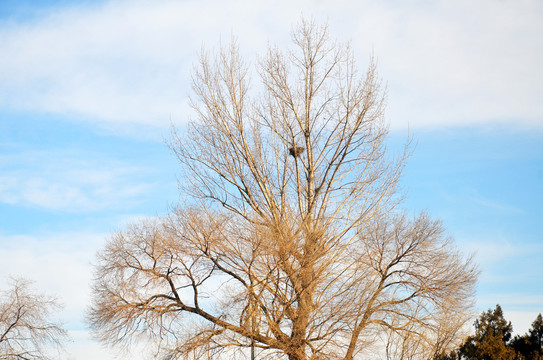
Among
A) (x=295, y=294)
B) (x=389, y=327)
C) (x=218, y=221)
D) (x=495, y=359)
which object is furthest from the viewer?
(x=495, y=359)

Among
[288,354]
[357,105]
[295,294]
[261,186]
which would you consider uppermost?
[357,105]

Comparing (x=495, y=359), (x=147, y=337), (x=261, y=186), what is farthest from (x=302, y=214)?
(x=495, y=359)

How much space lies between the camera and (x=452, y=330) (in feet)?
57.7

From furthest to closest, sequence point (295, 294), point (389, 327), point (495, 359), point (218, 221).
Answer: point (495, 359) < point (389, 327) < point (218, 221) < point (295, 294)

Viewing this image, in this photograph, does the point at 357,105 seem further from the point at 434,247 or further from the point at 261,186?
the point at 434,247

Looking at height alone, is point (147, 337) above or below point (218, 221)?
below

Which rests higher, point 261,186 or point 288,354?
point 261,186

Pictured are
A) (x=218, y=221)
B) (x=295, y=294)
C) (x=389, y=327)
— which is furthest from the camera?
(x=389, y=327)

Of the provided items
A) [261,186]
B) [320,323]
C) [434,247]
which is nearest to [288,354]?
[320,323]

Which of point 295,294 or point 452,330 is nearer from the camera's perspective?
point 295,294

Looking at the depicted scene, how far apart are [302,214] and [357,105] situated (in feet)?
14.6

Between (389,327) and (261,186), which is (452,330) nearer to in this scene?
(389,327)

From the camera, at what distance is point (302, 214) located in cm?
1714

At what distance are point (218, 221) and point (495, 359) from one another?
10.4m
